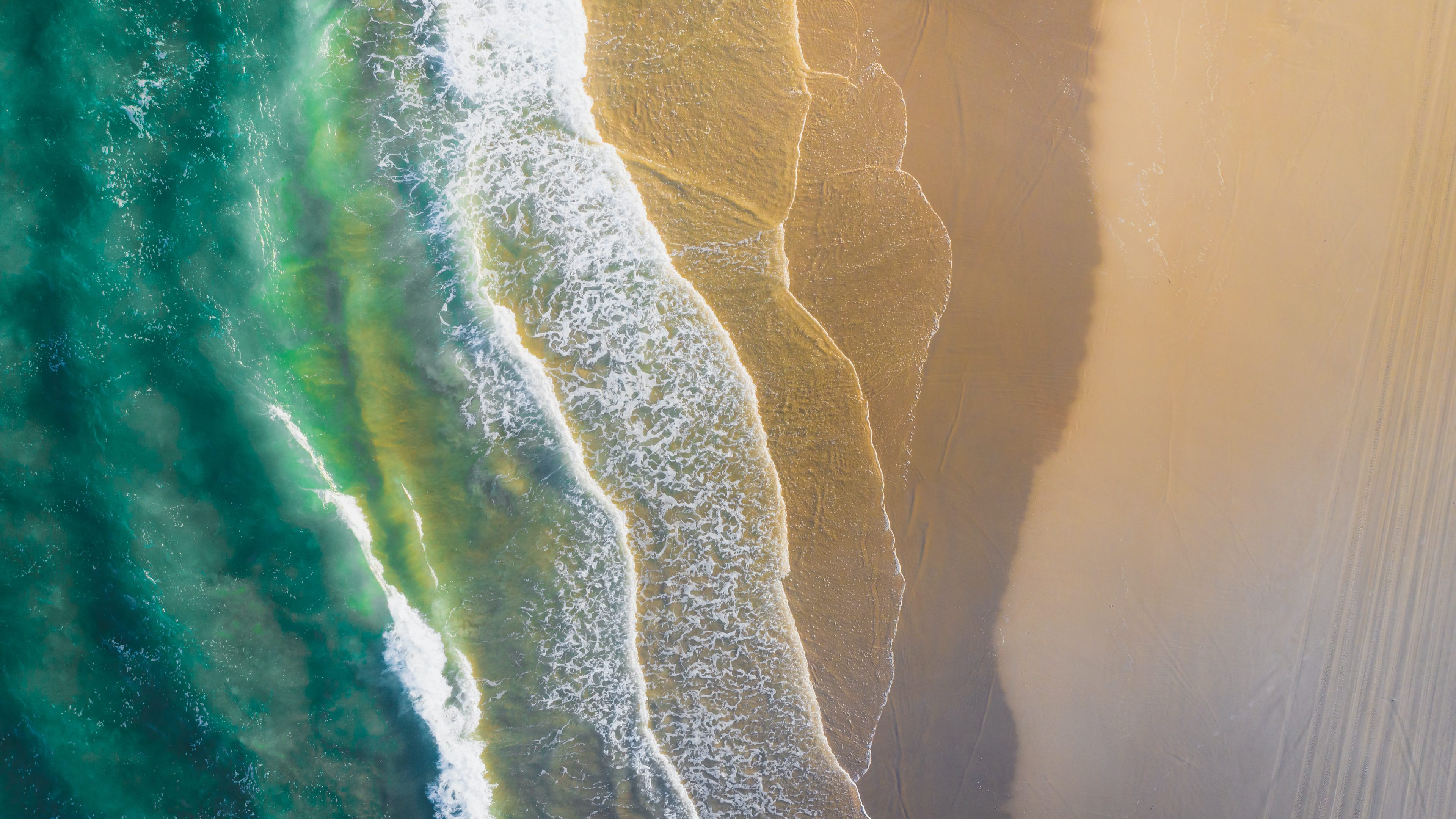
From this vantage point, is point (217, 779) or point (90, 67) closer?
point (90, 67)

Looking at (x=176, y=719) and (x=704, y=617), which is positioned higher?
(x=704, y=617)

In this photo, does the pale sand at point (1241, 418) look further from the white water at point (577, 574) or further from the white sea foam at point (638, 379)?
the white water at point (577, 574)

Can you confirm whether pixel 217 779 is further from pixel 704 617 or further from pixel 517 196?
pixel 517 196

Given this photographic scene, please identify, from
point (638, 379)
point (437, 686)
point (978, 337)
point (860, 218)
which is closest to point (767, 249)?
point (860, 218)

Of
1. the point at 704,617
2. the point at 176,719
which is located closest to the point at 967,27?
the point at 704,617

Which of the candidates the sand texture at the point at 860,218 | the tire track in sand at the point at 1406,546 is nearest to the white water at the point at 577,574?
the sand texture at the point at 860,218

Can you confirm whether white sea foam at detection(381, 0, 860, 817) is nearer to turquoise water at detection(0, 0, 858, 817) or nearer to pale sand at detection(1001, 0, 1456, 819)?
turquoise water at detection(0, 0, 858, 817)

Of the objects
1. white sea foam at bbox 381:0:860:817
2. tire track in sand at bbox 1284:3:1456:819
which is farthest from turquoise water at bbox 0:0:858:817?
tire track in sand at bbox 1284:3:1456:819
